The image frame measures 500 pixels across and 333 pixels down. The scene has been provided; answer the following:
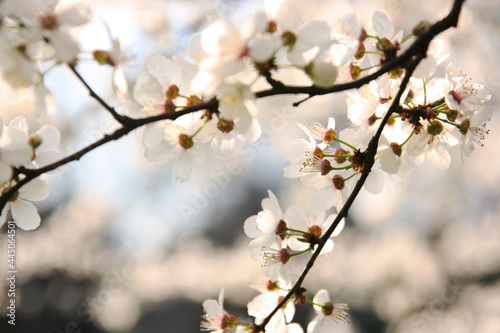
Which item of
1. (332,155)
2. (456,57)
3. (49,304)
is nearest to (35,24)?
(332,155)

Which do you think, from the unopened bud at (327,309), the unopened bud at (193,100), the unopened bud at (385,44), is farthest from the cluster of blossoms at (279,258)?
the unopened bud at (385,44)

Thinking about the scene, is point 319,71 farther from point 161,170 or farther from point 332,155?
point 161,170

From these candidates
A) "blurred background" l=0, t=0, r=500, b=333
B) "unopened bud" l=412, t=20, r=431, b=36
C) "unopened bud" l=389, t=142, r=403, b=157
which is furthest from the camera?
"blurred background" l=0, t=0, r=500, b=333

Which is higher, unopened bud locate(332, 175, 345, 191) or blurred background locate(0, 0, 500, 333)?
unopened bud locate(332, 175, 345, 191)

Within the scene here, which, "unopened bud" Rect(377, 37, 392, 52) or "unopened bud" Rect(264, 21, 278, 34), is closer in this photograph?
"unopened bud" Rect(264, 21, 278, 34)

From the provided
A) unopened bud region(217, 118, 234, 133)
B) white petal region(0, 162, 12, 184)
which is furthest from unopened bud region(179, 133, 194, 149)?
white petal region(0, 162, 12, 184)

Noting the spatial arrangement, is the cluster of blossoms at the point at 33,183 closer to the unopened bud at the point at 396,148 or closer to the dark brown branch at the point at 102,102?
the dark brown branch at the point at 102,102

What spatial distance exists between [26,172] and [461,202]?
14.4 ft

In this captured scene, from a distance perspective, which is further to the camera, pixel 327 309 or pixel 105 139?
pixel 327 309

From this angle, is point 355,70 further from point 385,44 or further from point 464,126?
point 464,126

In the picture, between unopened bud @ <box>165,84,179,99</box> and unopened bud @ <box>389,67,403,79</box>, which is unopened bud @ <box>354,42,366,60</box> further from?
unopened bud @ <box>165,84,179,99</box>

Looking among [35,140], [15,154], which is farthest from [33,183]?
[15,154]

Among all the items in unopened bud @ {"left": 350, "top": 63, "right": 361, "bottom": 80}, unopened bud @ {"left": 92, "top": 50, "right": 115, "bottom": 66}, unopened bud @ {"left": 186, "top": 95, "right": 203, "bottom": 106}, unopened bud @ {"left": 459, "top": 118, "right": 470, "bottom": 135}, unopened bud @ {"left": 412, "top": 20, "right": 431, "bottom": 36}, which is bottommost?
unopened bud @ {"left": 186, "top": 95, "right": 203, "bottom": 106}

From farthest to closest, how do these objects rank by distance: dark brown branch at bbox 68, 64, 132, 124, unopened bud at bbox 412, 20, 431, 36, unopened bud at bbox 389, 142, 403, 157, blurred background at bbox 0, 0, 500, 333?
1. blurred background at bbox 0, 0, 500, 333
2. unopened bud at bbox 389, 142, 403, 157
3. unopened bud at bbox 412, 20, 431, 36
4. dark brown branch at bbox 68, 64, 132, 124
